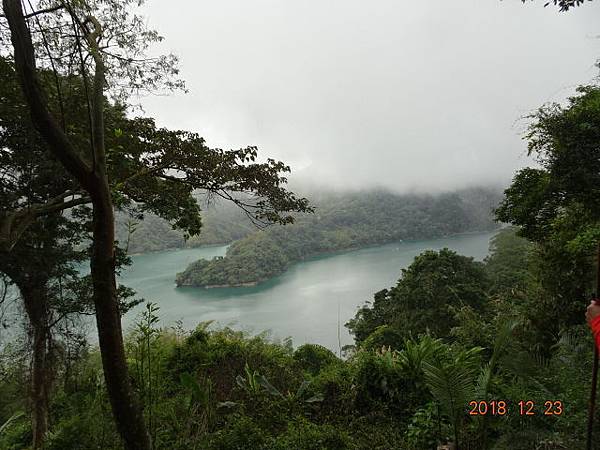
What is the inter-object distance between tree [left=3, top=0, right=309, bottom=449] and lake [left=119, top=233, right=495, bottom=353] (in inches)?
563

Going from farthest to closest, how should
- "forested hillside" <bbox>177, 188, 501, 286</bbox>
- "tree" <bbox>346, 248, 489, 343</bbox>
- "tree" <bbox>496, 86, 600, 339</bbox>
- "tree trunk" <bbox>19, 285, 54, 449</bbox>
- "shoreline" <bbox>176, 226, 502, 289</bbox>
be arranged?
1. "forested hillside" <bbox>177, 188, 501, 286</bbox>
2. "shoreline" <bbox>176, 226, 502, 289</bbox>
3. "tree" <bbox>346, 248, 489, 343</bbox>
4. "tree" <bbox>496, 86, 600, 339</bbox>
5. "tree trunk" <bbox>19, 285, 54, 449</bbox>

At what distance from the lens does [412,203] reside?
88438mm

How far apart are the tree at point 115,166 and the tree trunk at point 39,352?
1.90m

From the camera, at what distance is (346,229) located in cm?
7375

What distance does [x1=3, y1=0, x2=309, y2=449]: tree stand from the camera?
170 centimetres

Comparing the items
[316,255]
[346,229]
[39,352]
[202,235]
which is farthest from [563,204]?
[346,229]

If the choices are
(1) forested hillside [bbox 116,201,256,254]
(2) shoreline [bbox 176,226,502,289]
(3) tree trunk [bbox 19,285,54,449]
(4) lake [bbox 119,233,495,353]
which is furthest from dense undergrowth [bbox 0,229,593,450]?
(1) forested hillside [bbox 116,201,256,254]

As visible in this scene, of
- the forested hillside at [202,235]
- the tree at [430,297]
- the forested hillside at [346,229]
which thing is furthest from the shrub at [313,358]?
the forested hillside at [202,235]

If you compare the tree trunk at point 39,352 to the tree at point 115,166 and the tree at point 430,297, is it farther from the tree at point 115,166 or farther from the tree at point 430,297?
the tree at point 430,297

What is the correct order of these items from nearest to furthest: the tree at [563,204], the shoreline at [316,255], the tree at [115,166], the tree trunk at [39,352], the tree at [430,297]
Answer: the tree at [115,166]
the tree trunk at [39,352]
the tree at [563,204]
the tree at [430,297]
the shoreline at [316,255]

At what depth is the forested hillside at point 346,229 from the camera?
44875mm

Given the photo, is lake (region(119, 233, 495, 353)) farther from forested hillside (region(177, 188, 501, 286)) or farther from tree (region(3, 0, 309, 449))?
tree (region(3, 0, 309, 449))

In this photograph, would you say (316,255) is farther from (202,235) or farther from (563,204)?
(563,204)

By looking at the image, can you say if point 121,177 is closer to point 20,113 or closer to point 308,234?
point 20,113
